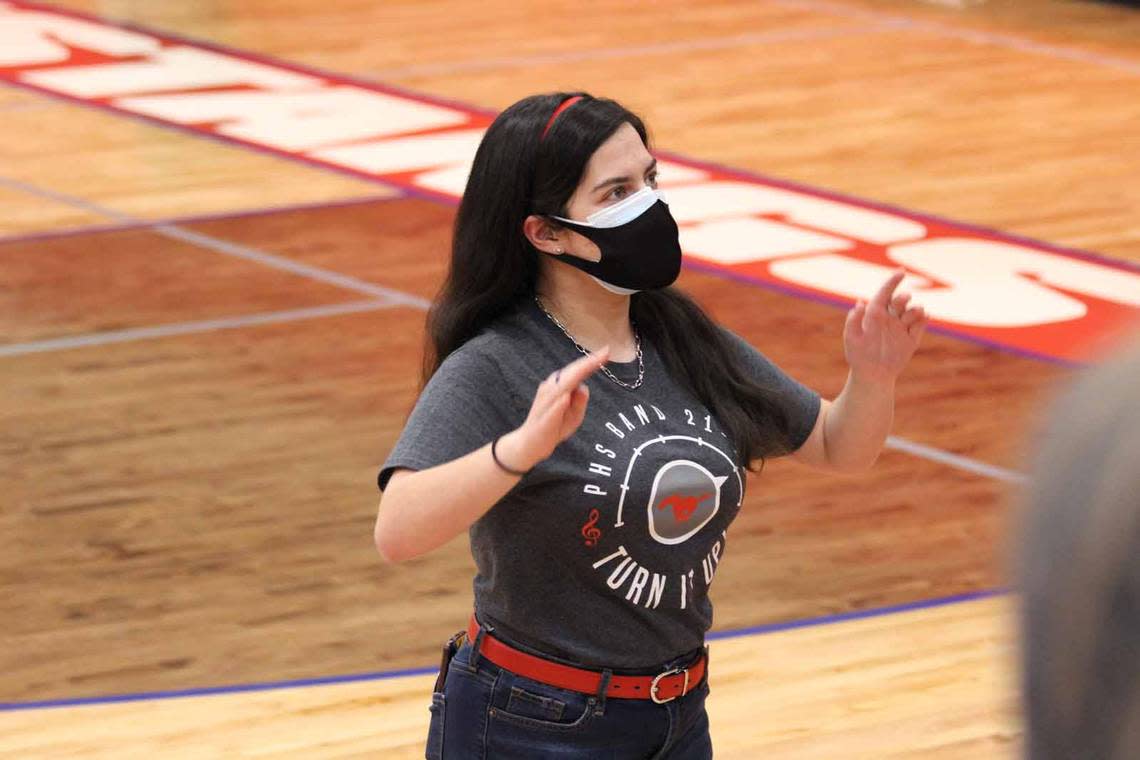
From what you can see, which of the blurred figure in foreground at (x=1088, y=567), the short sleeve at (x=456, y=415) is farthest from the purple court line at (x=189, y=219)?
the blurred figure in foreground at (x=1088, y=567)

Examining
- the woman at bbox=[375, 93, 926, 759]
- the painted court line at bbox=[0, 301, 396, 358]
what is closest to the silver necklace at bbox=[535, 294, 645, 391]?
the woman at bbox=[375, 93, 926, 759]

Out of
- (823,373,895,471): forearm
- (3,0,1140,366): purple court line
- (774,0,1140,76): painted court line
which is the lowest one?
(774,0,1140,76): painted court line

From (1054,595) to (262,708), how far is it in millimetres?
3546

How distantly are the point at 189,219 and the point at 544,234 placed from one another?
5.84 meters

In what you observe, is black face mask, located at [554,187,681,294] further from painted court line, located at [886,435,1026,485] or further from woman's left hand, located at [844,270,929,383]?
painted court line, located at [886,435,1026,485]

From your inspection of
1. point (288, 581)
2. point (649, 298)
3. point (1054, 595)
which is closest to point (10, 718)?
point (288, 581)

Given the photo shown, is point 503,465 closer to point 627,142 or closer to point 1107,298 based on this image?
point 627,142

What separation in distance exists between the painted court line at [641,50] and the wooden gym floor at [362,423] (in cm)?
7

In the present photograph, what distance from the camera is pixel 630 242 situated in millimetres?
2387

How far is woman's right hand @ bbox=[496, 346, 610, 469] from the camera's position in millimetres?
1953

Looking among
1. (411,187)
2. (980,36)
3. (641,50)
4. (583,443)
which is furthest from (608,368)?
(980,36)

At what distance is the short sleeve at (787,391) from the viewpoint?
8.20ft

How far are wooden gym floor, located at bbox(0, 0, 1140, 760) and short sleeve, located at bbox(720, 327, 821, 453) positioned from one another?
1.05 metres

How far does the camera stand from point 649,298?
8.36 feet
